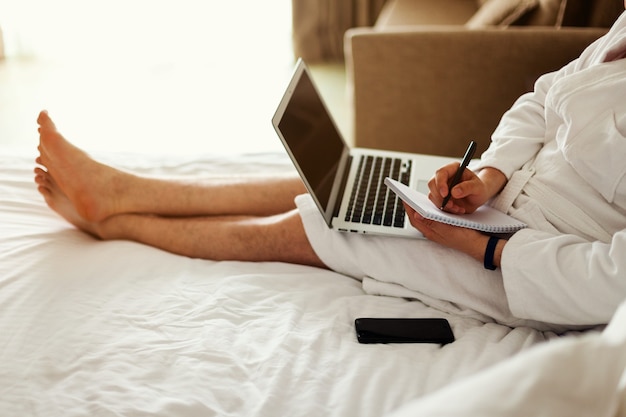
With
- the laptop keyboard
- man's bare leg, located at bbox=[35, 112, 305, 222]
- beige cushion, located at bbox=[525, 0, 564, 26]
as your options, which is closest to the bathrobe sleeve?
the laptop keyboard

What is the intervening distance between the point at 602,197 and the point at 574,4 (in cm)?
109

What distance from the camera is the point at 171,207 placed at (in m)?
1.42

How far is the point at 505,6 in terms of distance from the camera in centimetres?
216

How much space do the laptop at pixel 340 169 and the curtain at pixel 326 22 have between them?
2318mm

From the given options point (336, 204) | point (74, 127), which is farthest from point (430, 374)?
point (74, 127)

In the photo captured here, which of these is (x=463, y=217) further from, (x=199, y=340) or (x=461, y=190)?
(x=199, y=340)

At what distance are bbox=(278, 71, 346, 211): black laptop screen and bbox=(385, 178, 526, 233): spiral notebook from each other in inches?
7.1

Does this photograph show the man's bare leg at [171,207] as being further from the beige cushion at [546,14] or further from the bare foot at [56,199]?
the beige cushion at [546,14]

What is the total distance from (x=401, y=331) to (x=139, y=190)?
69cm

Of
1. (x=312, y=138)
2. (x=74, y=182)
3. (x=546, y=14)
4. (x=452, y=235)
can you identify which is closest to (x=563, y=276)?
(x=452, y=235)

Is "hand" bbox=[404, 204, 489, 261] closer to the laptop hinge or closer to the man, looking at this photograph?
the man

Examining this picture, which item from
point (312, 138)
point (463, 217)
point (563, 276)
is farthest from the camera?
point (312, 138)

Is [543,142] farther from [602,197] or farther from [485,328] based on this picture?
[485,328]

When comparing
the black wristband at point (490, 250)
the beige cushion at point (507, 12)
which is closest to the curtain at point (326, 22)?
the beige cushion at point (507, 12)
